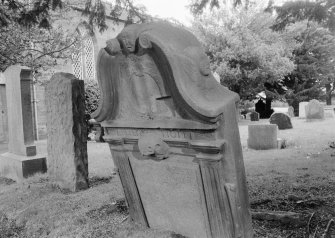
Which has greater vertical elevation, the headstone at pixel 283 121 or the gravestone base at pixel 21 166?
the headstone at pixel 283 121

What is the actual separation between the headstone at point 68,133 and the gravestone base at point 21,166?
Answer: 1282 millimetres

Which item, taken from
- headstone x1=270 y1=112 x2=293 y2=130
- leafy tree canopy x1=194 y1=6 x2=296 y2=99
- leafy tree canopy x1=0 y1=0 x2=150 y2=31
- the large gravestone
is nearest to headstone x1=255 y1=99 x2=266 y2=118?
leafy tree canopy x1=194 y1=6 x2=296 y2=99

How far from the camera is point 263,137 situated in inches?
371

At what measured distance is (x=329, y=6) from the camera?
5645 millimetres

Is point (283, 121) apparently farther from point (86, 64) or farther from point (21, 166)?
point (86, 64)

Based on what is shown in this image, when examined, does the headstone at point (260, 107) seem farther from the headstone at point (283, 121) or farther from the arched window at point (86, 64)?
the arched window at point (86, 64)

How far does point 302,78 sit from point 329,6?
21839 millimetres

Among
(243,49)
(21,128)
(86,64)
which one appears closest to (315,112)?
(243,49)

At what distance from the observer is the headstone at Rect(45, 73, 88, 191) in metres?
5.66

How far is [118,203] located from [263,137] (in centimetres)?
590

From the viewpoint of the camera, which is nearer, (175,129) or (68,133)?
(175,129)

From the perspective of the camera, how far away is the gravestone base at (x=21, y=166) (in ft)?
22.7

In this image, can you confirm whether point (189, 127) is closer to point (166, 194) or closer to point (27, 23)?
point (166, 194)

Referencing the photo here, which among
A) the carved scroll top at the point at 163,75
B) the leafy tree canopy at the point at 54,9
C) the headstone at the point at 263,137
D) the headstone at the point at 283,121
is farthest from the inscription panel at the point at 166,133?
the headstone at the point at 283,121
